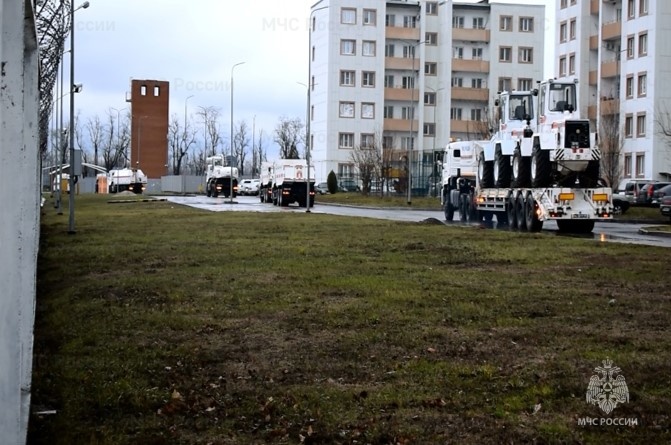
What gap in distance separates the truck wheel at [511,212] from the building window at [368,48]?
65013mm

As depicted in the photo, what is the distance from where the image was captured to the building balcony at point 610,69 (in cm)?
7394

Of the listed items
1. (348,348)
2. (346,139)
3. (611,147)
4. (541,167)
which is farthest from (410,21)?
(348,348)

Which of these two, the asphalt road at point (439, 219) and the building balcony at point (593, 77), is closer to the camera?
the asphalt road at point (439, 219)

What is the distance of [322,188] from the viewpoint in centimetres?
8931

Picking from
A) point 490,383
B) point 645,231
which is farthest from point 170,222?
point 490,383

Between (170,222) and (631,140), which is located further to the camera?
(631,140)

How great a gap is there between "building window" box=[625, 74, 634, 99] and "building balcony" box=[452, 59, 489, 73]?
2888 cm

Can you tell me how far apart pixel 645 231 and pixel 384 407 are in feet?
86.5

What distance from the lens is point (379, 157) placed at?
79.8 meters

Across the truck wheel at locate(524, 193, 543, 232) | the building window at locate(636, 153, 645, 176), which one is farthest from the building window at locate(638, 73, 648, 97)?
the truck wheel at locate(524, 193, 543, 232)

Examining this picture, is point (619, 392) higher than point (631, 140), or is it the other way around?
point (631, 140)

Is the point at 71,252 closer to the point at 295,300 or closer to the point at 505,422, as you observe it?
the point at 295,300

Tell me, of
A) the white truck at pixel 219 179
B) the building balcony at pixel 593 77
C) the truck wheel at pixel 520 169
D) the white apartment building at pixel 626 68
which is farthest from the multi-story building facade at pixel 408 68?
the truck wheel at pixel 520 169

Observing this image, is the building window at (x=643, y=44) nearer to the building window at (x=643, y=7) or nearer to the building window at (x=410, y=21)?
the building window at (x=643, y=7)
